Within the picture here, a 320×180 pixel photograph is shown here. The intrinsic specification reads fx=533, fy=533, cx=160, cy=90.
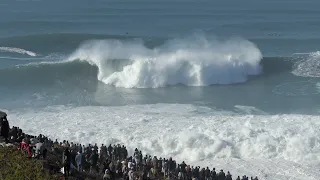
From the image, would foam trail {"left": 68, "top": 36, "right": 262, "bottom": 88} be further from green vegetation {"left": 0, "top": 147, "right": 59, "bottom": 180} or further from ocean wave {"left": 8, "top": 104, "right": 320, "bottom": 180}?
green vegetation {"left": 0, "top": 147, "right": 59, "bottom": 180}

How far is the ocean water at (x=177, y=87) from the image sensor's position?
24.0m

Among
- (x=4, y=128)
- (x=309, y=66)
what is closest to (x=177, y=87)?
(x=309, y=66)

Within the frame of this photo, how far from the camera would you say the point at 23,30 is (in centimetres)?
6309

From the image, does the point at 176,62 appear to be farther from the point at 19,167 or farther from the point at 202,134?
the point at 19,167

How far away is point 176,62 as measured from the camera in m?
42.3

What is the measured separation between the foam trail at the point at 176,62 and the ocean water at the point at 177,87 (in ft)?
0.30

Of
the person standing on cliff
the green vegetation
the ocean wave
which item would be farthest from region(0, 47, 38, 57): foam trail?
the green vegetation

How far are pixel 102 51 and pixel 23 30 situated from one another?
2038 cm

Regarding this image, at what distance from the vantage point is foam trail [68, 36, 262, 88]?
1555 inches

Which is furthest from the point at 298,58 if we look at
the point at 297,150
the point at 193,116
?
the point at 297,150

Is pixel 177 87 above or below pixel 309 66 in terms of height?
below

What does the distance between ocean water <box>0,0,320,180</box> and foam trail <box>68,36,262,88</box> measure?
0.09m

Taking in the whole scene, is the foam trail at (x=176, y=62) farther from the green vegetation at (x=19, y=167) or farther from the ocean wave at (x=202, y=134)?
the green vegetation at (x=19, y=167)

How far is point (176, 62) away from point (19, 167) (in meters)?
29.3
